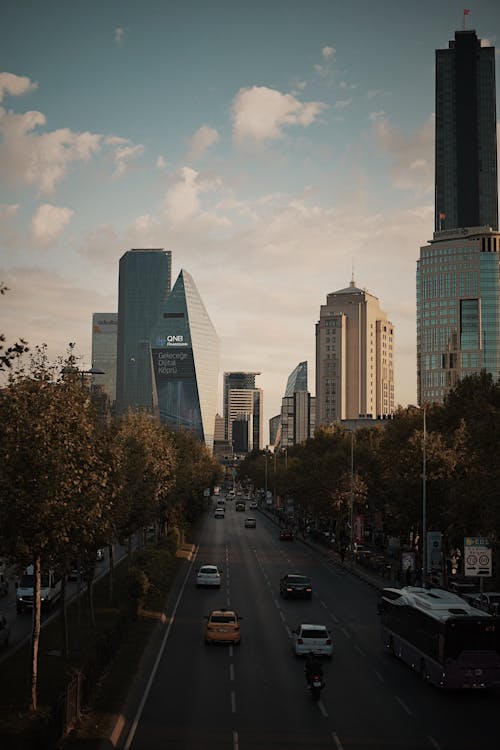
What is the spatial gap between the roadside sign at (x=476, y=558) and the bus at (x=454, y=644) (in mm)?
9124

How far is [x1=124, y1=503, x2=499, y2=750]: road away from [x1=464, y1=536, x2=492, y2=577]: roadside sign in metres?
5.31

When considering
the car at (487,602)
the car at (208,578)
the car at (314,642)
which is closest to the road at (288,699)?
the car at (314,642)

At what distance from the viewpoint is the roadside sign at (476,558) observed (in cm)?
3756

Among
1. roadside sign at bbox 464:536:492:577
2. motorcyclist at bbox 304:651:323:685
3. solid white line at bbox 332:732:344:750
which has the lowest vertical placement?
solid white line at bbox 332:732:344:750

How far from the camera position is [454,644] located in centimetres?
2534

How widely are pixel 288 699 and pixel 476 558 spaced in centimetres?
1606

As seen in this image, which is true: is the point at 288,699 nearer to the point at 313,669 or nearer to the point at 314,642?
the point at 313,669

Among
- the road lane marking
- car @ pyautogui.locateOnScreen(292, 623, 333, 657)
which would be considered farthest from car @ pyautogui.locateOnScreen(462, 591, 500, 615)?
the road lane marking

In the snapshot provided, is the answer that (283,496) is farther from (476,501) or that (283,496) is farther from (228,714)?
(228,714)

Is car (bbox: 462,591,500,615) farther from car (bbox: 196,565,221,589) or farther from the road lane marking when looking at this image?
the road lane marking

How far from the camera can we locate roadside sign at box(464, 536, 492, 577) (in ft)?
123

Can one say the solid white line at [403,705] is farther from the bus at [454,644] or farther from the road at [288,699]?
the bus at [454,644]

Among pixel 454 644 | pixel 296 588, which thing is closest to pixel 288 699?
pixel 454 644

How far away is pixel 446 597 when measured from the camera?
1149 inches
